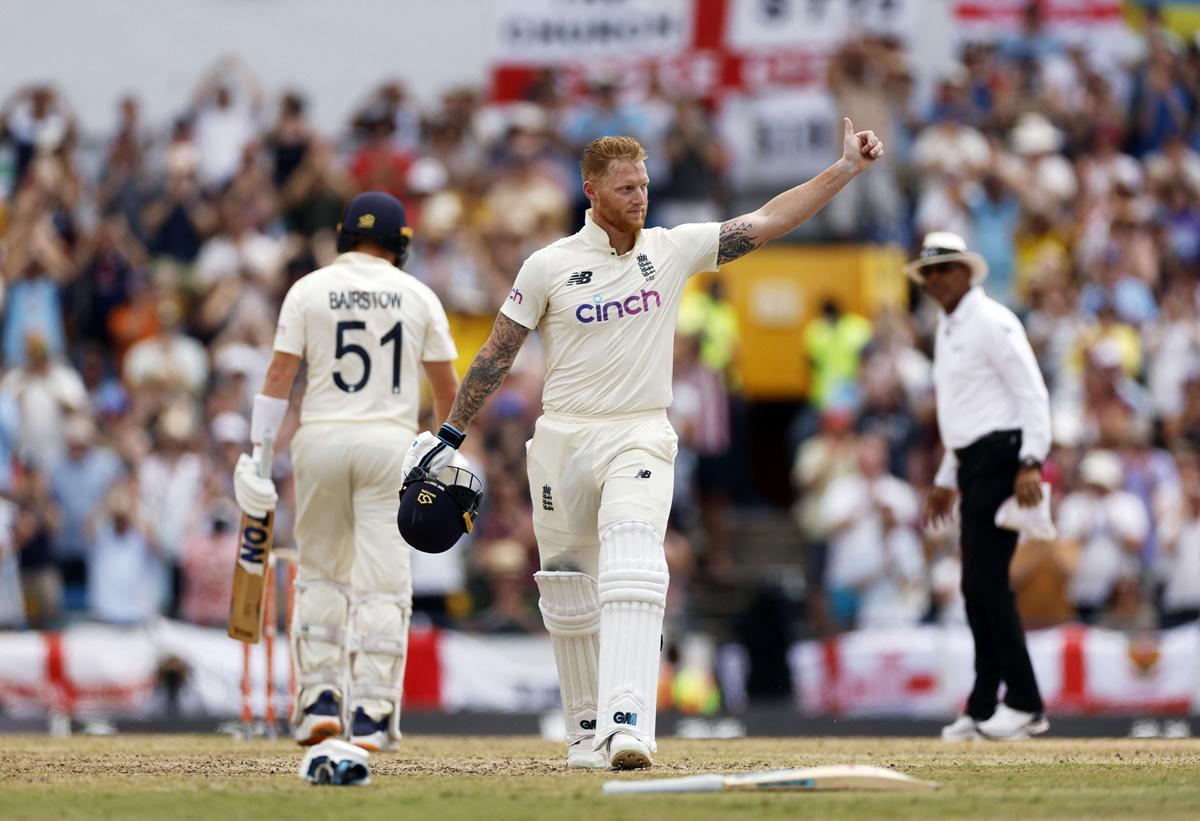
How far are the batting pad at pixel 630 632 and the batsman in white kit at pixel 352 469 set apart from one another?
6.84 ft

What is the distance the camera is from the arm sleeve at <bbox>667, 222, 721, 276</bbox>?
388 inches

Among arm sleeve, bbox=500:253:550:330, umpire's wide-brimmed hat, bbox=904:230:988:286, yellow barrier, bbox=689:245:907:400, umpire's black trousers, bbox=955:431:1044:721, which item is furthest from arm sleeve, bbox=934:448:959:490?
yellow barrier, bbox=689:245:907:400

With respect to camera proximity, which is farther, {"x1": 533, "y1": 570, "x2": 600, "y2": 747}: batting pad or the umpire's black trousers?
the umpire's black trousers

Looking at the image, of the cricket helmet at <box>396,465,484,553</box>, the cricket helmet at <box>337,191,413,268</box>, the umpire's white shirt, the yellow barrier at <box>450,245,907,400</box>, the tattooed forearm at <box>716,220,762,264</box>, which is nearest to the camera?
the cricket helmet at <box>396,465,484,553</box>

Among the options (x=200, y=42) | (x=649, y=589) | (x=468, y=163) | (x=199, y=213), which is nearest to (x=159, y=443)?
(x=199, y=213)

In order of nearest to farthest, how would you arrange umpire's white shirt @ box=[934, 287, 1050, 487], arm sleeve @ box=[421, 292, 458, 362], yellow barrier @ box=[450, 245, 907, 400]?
arm sleeve @ box=[421, 292, 458, 362], umpire's white shirt @ box=[934, 287, 1050, 487], yellow barrier @ box=[450, 245, 907, 400]

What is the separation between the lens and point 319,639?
36.6 ft

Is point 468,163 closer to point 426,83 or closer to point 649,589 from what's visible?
point 426,83

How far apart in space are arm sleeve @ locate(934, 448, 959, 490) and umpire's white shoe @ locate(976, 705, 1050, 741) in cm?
127

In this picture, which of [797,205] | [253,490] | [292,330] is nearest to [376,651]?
[253,490]

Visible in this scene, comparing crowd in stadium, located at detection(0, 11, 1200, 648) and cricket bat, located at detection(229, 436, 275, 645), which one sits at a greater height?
crowd in stadium, located at detection(0, 11, 1200, 648)

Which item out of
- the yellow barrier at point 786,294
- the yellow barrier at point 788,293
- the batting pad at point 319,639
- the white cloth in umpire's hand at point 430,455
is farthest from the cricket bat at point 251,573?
the yellow barrier at point 786,294

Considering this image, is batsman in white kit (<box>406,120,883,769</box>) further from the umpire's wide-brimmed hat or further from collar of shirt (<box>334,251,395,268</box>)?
the umpire's wide-brimmed hat

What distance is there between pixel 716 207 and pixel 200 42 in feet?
20.1
